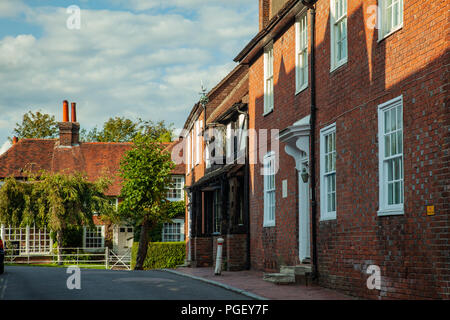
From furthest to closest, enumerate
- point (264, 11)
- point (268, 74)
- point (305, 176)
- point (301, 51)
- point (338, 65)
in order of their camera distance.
Answer: point (264, 11), point (268, 74), point (301, 51), point (305, 176), point (338, 65)

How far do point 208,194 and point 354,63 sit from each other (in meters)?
17.4

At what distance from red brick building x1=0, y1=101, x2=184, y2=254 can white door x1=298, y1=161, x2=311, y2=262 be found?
28.4m

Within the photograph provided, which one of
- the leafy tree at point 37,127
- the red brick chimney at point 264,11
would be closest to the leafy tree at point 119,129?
the leafy tree at point 37,127

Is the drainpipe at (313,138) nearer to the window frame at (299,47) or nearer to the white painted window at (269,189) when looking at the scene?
the window frame at (299,47)

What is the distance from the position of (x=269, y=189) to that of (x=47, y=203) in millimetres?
21004

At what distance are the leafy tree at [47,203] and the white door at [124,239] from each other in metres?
6.91

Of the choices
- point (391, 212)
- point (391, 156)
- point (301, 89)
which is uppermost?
point (301, 89)

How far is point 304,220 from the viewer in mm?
17000

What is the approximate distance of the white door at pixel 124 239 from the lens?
148 feet

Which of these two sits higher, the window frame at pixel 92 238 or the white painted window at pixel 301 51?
the white painted window at pixel 301 51

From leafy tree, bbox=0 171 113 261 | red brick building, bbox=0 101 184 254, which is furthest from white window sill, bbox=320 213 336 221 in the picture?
→ red brick building, bbox=0 101 184 254

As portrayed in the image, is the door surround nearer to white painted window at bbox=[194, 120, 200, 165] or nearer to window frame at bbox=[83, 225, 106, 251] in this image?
white painted window at bbox=[194, 120, 200, 165]

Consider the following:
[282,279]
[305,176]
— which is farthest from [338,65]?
[282,279]

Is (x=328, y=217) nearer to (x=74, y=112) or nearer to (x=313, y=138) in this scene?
(x=313, y=138)
